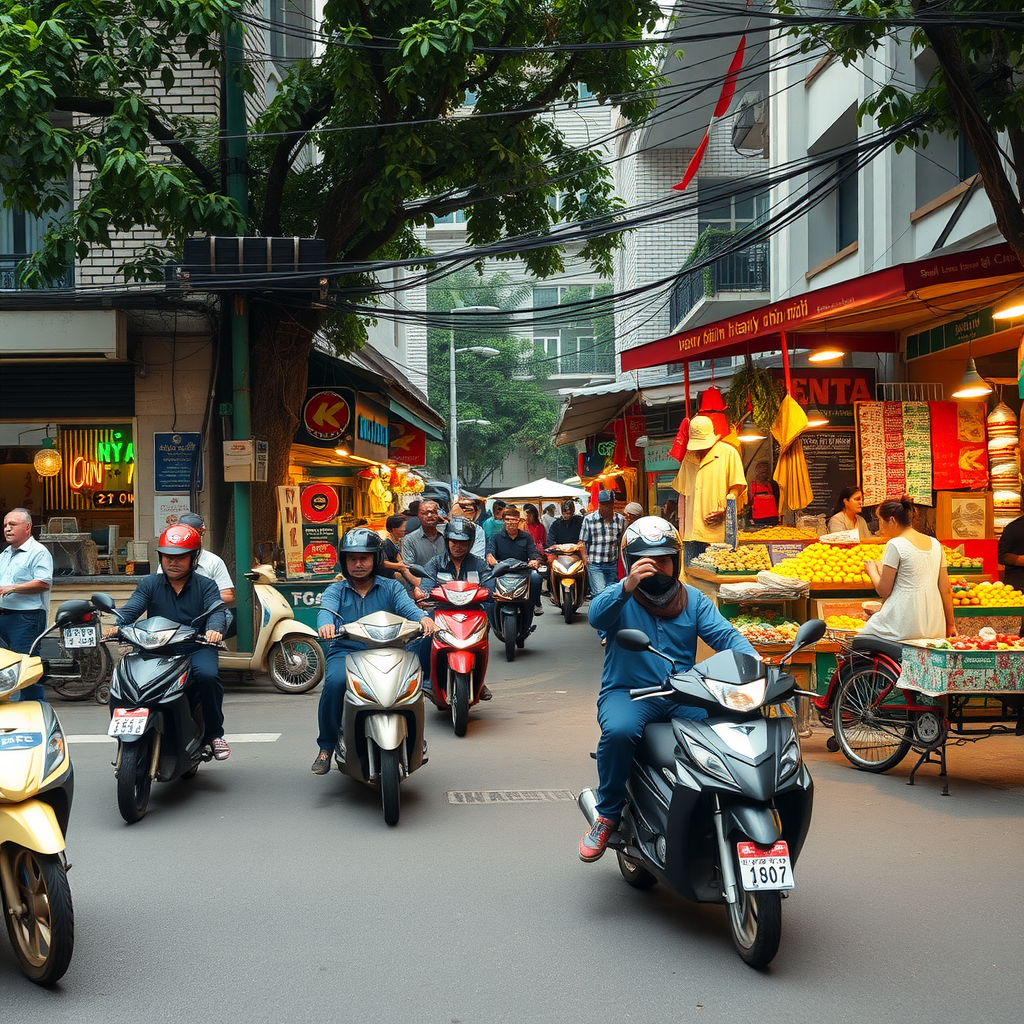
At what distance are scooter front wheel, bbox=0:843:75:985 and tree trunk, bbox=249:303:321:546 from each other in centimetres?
853

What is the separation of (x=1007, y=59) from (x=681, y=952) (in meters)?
7.31

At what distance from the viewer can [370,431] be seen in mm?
17094

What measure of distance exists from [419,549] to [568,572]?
27.8ft

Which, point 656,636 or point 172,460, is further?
point 172,460

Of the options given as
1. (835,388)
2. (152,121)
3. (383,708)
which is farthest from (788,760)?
(152,121)

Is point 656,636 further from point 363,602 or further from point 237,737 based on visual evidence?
point 237,737

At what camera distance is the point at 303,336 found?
495 inches

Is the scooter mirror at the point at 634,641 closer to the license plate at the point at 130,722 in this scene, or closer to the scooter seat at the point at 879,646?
the license plate at the point at 130,722

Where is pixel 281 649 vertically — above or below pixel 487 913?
above

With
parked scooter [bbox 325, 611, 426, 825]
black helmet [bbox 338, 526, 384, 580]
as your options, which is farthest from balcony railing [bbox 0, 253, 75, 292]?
parked scooter [bbox 325, 611, 426, 825]

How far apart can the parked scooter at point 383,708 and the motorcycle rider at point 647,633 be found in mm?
1644

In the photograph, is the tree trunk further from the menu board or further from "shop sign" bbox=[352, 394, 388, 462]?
the menu board

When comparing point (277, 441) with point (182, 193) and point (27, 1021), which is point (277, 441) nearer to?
point (182, 193)

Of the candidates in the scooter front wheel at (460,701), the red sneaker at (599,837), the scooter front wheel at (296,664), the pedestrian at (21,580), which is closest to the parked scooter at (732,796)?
the red sneaker at (599,837)
